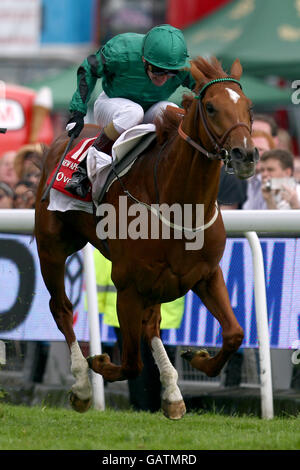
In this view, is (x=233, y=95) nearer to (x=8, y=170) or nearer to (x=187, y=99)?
(x=187, y=99)

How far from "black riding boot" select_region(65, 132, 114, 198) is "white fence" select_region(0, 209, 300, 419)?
92cm

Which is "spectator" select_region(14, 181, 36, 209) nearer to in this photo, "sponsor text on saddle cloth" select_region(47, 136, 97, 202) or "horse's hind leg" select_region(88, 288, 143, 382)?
"sponsor text on saddle cloth" select_region(47, 136, 97, 202)

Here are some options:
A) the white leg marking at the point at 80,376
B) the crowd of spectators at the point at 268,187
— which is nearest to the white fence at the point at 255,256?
the white leg marking at the point at 80,376

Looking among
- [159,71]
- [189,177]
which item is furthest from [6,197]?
[189,177]

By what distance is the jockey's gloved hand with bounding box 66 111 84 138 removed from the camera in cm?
574

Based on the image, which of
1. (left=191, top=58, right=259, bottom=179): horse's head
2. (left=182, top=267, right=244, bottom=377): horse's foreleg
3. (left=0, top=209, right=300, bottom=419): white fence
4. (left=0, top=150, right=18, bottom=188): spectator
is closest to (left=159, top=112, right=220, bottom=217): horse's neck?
(left=191, top=58, right=259, bottom=179): horse's head

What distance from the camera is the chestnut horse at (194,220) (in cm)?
463

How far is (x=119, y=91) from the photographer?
571 cm

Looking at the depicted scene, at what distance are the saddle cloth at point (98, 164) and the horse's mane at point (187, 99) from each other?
101mm

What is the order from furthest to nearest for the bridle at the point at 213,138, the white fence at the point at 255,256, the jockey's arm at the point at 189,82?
the white fence at the point at 255,256, the jockey's arm at the point at 189,82, the bridle at the point at 213,138

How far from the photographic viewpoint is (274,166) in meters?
7.59

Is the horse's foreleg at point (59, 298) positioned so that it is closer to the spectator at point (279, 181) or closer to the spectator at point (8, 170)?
the spectator at point (279, 181)

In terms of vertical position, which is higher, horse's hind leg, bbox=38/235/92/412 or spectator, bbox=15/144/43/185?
spectator, bbox=15/144/43/185

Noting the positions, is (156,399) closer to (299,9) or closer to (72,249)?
(72,249)
